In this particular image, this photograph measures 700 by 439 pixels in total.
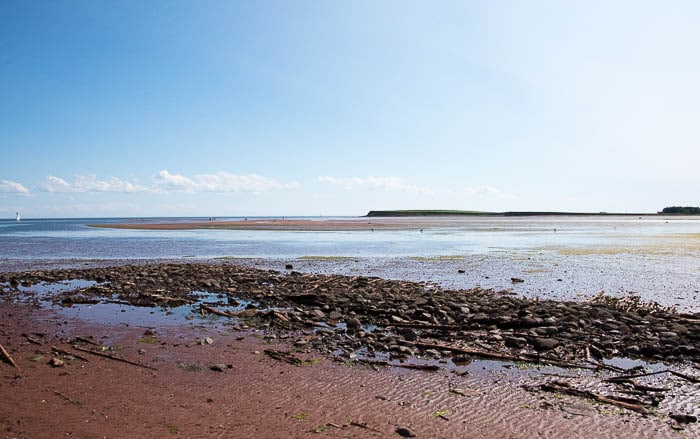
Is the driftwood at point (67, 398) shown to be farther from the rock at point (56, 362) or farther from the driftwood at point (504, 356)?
the driftwood at point (504, 356)

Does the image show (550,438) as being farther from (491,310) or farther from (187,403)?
(491,310)

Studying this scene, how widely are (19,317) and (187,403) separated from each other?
10228 millimetres

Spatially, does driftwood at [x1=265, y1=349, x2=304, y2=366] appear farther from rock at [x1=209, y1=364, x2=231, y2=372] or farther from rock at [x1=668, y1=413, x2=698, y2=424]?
rock at [x1=668, y1=413, x2=698, y2=424]

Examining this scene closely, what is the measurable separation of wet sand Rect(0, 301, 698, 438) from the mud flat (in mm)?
39

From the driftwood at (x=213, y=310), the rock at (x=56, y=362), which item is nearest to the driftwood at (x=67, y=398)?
the rock at (x=56, y=362)

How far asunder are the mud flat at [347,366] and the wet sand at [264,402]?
0.04m

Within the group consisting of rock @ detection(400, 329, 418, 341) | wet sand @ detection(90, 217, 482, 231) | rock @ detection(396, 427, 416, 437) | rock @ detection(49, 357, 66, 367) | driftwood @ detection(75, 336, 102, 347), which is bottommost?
rock @ detection(396, 427, 416, 437)

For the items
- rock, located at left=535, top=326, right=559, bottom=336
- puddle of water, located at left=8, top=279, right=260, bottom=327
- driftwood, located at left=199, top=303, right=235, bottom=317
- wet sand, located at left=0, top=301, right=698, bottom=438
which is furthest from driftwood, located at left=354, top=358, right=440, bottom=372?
driftwood, located at left=199, top=303, right=235, bottom=317

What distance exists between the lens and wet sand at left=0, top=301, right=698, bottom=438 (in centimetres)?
750

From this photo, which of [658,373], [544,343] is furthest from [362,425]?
[658,373]

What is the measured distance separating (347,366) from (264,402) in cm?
255

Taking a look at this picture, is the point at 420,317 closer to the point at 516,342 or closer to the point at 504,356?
the point at 516,342

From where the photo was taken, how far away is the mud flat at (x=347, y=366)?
7.82 metres

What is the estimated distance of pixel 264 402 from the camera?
8.66 meters
